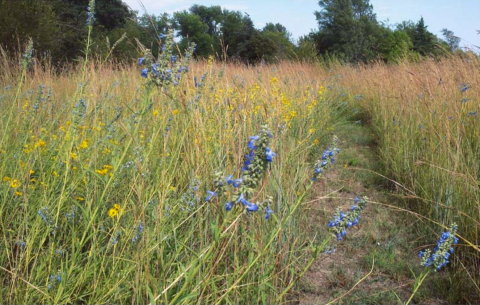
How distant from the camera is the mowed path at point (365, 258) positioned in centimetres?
261

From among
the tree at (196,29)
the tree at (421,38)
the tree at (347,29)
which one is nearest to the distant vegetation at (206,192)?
the tree at (196,29)

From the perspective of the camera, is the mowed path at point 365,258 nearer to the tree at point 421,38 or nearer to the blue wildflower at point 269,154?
the blue wildflower at point 269,154

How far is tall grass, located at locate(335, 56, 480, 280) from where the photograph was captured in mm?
3014

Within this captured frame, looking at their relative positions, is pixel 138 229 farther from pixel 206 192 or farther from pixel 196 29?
pixel 196 29

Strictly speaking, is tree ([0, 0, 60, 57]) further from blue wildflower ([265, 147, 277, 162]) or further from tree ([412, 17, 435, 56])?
tree ([412, 17, 435, 56])

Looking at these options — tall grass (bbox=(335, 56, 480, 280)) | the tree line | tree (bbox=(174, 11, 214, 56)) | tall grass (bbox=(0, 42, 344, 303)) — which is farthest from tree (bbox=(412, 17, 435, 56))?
tall grass (bbox=(0, 42, 344, 303))

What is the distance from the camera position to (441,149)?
3803mm

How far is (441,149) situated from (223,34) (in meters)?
14.1

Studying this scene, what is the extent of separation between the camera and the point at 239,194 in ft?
4.21

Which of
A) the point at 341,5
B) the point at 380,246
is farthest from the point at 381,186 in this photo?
the point at 341,5

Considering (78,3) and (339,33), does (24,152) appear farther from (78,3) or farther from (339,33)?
(339,33)

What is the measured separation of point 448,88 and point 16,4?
13366 mm

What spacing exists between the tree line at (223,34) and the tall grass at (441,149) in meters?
6.64

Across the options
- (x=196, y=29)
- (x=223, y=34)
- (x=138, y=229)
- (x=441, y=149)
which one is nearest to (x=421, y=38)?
(x=196, y=29)
